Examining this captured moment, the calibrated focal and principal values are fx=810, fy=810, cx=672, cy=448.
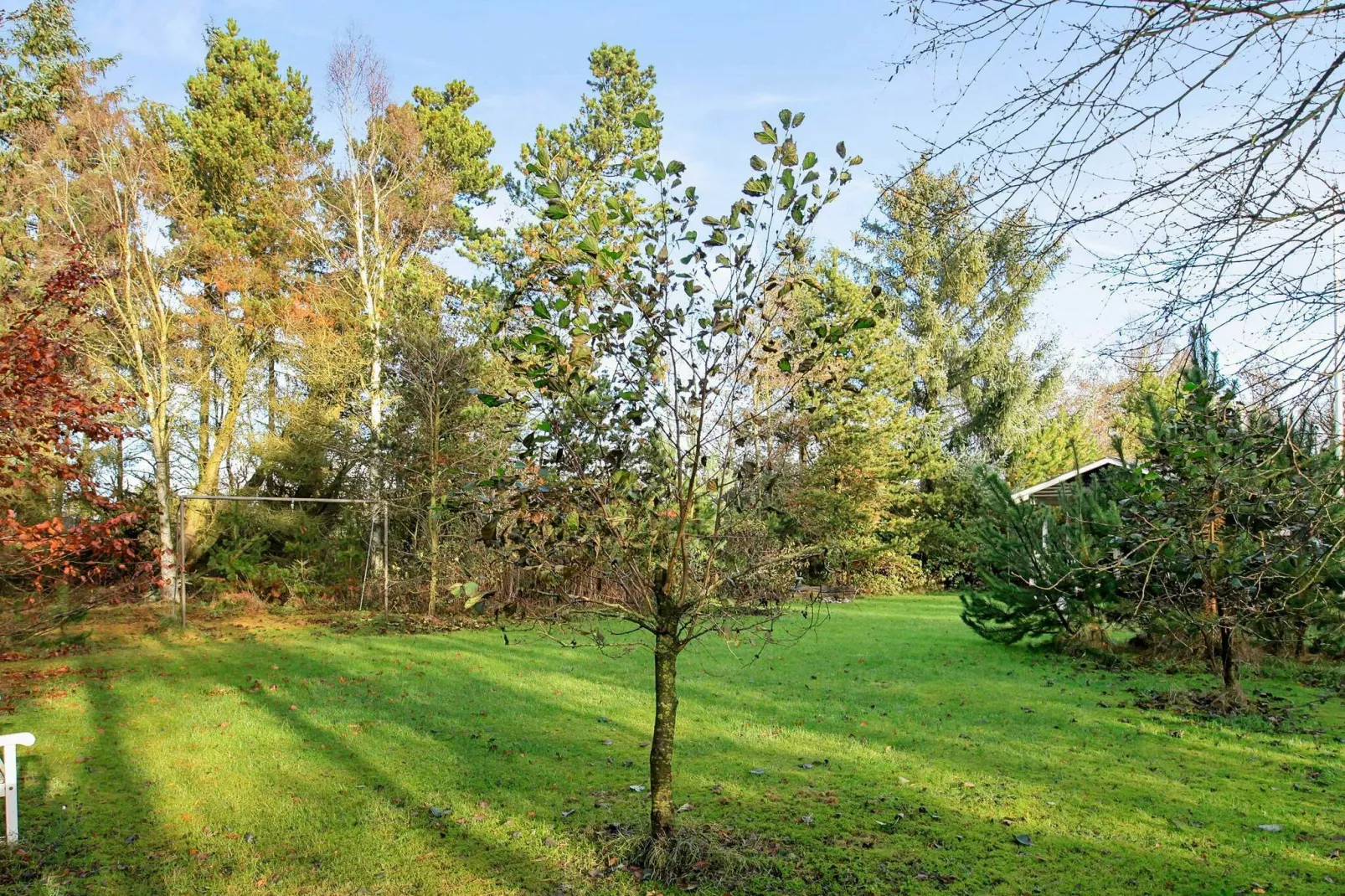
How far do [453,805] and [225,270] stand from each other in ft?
59.5

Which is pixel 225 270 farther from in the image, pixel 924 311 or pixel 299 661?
pixel 924 311

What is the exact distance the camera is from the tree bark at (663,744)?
396 cm

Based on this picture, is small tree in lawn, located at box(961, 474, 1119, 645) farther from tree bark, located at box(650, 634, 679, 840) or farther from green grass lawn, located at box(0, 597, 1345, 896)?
tree bark, located at box(650, 634, 679, 840)

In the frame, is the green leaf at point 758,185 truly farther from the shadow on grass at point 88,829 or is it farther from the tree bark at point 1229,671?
the tree bark at point 1229,671

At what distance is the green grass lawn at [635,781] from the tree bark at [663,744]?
301 mm

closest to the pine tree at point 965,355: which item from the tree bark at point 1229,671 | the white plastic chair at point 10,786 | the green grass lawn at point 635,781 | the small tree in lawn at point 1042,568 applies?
the small tree in lawn at point 1042,568

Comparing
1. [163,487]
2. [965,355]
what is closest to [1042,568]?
[163,487]

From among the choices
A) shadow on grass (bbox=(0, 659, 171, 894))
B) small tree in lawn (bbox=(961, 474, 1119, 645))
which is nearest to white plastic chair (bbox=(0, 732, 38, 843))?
shadow on grass (bbox=(0, 659, 171, 894))

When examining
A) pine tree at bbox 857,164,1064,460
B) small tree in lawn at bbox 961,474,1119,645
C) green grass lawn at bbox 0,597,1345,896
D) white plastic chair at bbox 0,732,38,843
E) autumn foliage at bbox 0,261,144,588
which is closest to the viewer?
→ green grass lawn at bbox 0,597,1345,896

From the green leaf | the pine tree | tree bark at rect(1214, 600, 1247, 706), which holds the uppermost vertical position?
the pine tree

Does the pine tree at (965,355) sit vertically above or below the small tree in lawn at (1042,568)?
above

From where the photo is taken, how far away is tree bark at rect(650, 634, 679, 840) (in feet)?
13.0

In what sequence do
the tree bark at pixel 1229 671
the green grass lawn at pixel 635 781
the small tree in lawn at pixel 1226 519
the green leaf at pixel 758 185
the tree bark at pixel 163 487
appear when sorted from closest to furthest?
the small tree in lawn at pixel 1226 519
the green leaf at pixel 758 185
the green grass lawn at pixel 635 781
the tree bark at pixel 1229 671
the tree bark at pixel 163 487

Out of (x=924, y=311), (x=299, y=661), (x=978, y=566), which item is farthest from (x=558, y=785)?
(x=924, y=311)
